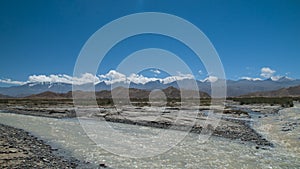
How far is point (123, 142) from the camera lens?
21.7 meters

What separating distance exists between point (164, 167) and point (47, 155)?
6.53 metres

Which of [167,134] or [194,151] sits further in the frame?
[167,134]

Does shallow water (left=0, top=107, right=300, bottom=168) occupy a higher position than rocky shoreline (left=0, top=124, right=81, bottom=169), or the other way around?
rocky shoreline (left=0, top=124, right=81, bottom=169)

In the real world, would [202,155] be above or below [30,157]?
below

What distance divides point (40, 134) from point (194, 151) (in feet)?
45.5

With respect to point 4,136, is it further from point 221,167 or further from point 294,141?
point 294,141

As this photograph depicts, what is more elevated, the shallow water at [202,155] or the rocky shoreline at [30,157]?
the rocky shoreline at [30,157]

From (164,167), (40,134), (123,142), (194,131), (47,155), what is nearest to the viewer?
(164,167)

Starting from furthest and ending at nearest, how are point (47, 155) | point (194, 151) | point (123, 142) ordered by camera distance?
point (123, 142) < point (194, 151) < point (47, 155)

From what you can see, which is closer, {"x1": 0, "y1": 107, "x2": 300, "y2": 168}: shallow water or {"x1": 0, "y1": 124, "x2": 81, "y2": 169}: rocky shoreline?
{"x1": 0, "y1": 124, "x2": 81, "y2": 169}: rocky shoreline

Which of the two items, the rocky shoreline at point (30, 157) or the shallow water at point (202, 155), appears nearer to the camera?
the rocky shoreline at point (30, 157)

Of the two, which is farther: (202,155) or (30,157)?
(202,155)

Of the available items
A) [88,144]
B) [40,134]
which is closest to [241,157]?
[88,144]

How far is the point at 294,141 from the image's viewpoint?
22.8 meters
